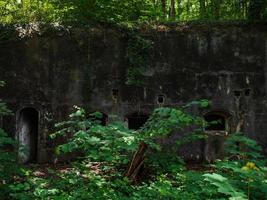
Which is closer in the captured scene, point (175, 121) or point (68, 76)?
point (175, 121)

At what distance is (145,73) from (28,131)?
4.60 m

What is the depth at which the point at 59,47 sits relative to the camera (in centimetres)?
1355

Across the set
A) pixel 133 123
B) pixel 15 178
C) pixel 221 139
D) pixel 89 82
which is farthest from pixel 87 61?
pixel 15 178

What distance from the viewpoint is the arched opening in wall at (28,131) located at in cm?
1342

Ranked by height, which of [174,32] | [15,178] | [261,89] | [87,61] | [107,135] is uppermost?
[174,32]

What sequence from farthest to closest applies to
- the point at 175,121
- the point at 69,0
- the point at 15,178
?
the point at 69,0 → the point at 15,178 → the point at 175,121

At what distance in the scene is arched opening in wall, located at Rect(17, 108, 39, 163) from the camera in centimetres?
1342

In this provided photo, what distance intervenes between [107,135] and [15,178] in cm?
259

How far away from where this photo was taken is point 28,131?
1407 centimetres

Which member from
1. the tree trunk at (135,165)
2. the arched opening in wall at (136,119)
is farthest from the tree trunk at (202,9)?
the tree trunk at (135,165)

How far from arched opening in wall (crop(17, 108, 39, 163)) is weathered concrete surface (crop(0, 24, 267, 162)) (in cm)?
32

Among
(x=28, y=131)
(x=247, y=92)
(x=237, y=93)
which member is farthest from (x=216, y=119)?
(x=28, y=131)

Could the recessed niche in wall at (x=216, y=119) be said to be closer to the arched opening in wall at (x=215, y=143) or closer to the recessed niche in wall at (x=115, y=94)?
the arched opening in wall at (x=215, y=143)

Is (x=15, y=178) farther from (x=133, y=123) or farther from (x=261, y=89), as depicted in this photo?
(x=261, y=89)
